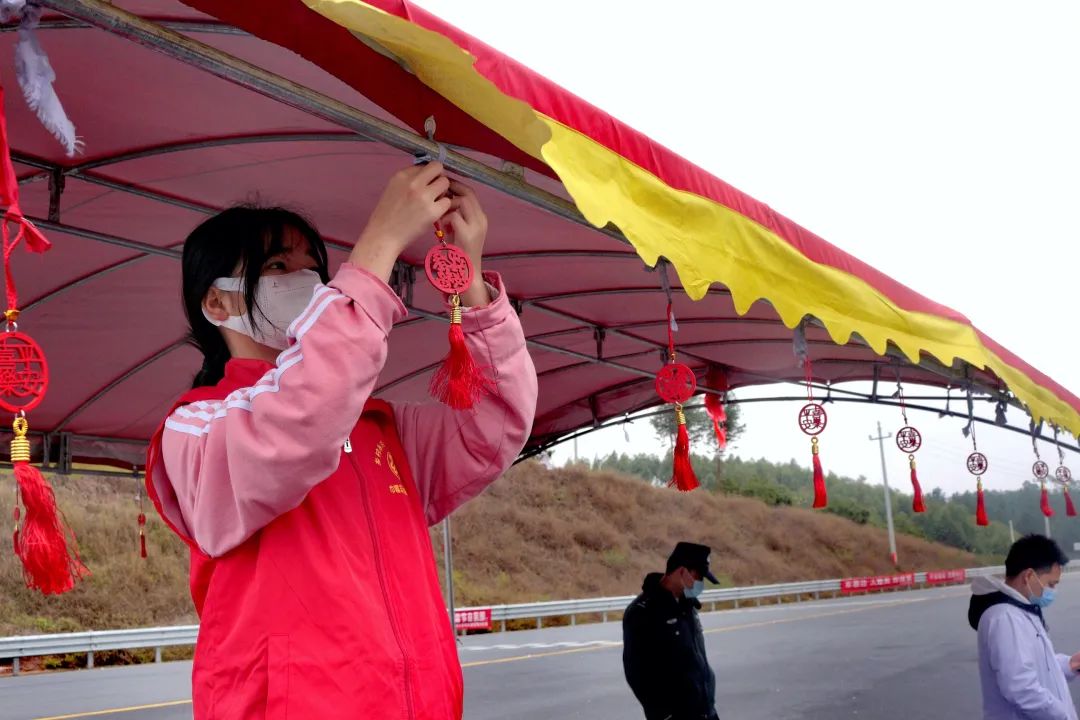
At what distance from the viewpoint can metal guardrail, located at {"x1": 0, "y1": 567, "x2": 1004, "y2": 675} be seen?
51.4 ft

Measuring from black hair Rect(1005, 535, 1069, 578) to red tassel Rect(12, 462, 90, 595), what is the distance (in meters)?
4.81

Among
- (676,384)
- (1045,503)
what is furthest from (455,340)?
(1045,503)

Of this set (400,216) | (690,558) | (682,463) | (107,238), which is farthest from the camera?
(690,558)

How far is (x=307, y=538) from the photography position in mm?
1484

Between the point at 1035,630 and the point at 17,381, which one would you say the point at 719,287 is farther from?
the point at 17,381

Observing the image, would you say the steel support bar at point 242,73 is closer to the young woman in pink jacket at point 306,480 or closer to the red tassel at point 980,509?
the young woman in pink jacket at point 306,480

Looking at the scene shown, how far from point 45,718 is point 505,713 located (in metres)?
5.10

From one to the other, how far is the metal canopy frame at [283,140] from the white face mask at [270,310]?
1.21ft

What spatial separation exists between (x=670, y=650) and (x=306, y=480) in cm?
587

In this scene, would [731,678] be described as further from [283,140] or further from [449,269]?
[449,269]

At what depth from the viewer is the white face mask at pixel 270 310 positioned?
68.2 inches

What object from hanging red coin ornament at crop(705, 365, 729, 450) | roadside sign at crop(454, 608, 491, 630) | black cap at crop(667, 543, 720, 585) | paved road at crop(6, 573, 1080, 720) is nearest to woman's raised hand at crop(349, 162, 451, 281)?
hanging red coin ornament at crop(705, 365, 729, 450)

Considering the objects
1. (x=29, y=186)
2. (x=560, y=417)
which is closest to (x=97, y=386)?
(x=29, y=186)

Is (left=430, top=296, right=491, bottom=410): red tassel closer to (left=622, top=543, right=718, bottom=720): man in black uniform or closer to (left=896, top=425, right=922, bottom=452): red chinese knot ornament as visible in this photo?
(left=622, top=543, right=718, bottom=720): man in black uniform
